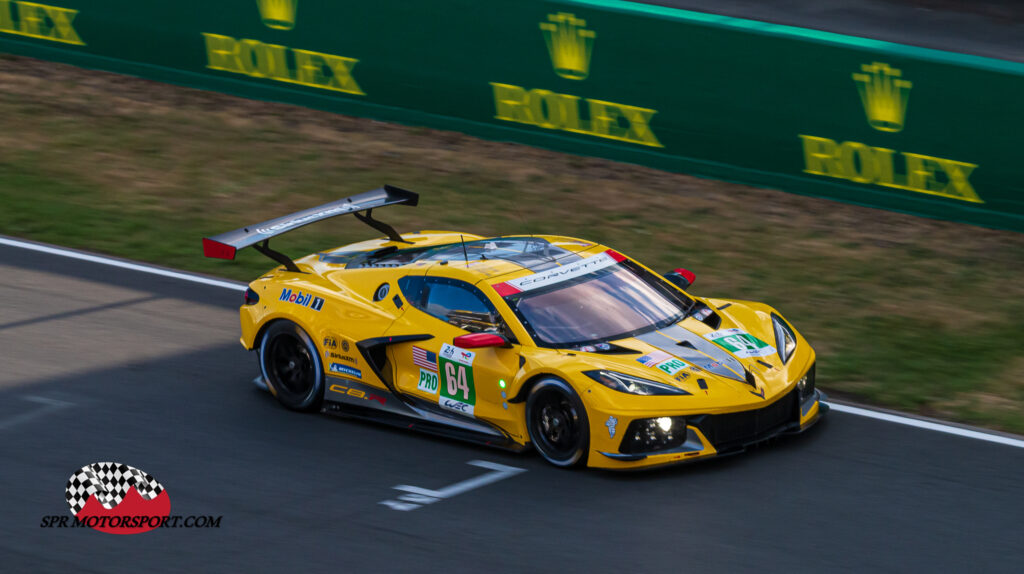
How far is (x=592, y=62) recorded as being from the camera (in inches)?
598

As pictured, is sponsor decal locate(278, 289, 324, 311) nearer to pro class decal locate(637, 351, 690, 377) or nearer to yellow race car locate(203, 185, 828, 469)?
yellow race car locate(203, 185, 828, 469)

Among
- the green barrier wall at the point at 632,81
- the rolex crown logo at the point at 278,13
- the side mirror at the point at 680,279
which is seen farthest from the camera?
the rolex crown logo at the point at 278,13

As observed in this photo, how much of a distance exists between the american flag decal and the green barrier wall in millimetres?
6464

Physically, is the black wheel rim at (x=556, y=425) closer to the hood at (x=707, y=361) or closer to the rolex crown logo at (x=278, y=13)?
the hood at (x=707, y=361)

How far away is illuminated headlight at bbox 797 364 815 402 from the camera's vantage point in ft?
29.5

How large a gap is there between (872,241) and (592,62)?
3.78 metres

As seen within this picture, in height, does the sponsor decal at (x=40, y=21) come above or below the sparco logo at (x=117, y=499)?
above

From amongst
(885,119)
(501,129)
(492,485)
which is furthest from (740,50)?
(492,485)

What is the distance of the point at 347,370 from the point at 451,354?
93 centimetres

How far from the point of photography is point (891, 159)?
45.0ft

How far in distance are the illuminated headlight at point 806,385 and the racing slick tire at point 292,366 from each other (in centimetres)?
333

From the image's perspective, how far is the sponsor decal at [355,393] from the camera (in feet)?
31.0

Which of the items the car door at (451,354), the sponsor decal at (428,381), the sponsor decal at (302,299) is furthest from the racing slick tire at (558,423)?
the sponsor decal at (302,299)

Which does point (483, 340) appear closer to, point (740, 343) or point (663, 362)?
point (663, 362)
